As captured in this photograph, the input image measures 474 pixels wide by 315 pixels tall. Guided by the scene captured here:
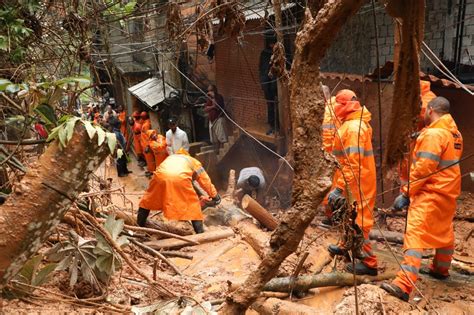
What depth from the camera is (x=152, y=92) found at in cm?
1455

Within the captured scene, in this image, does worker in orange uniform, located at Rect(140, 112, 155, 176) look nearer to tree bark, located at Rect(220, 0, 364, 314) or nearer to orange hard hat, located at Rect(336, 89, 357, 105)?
orange hard hat, located at Rect(336, 89, 357, 105)

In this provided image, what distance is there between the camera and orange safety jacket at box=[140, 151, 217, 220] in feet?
20.4

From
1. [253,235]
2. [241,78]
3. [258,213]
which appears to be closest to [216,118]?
[241,78]

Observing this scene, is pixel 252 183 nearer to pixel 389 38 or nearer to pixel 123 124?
pixel 389 38

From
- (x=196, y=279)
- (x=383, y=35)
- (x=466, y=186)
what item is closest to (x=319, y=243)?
(x=196, y=279)

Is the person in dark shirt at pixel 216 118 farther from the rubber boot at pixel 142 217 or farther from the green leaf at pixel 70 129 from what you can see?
the green leaf at pixel 70 129

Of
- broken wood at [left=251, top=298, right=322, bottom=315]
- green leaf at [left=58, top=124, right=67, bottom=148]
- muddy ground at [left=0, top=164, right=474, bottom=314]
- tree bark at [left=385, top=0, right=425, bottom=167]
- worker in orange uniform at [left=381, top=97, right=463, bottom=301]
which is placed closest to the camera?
tree bark at [left=385, top=0, right=425, bottom=167]

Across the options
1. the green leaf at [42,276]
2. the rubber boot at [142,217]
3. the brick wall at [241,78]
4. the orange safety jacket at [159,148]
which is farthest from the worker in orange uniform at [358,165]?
the orange safety jacket at [159,148]

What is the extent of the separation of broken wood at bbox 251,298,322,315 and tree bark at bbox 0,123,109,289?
2.39 metres

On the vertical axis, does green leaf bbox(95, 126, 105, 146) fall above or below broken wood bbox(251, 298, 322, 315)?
above

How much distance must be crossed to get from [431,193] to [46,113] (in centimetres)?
365

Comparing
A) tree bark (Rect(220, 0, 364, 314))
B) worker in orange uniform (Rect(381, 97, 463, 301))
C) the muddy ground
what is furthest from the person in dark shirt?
tree bark (Rect(220, 0, 364, 314))

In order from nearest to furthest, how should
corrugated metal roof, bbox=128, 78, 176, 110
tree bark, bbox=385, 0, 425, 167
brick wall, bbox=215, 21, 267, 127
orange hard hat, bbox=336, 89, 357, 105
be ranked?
tree bark, bbox=385, 0, 425, 167 < orange hard hat, bbox=336, 89, 357, 105 < brick wall, bbox=215, 21, 267, 127 < corrugated metal roof, bbox=128, 78, 176, 110

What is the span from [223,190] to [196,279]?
24.5 feet
